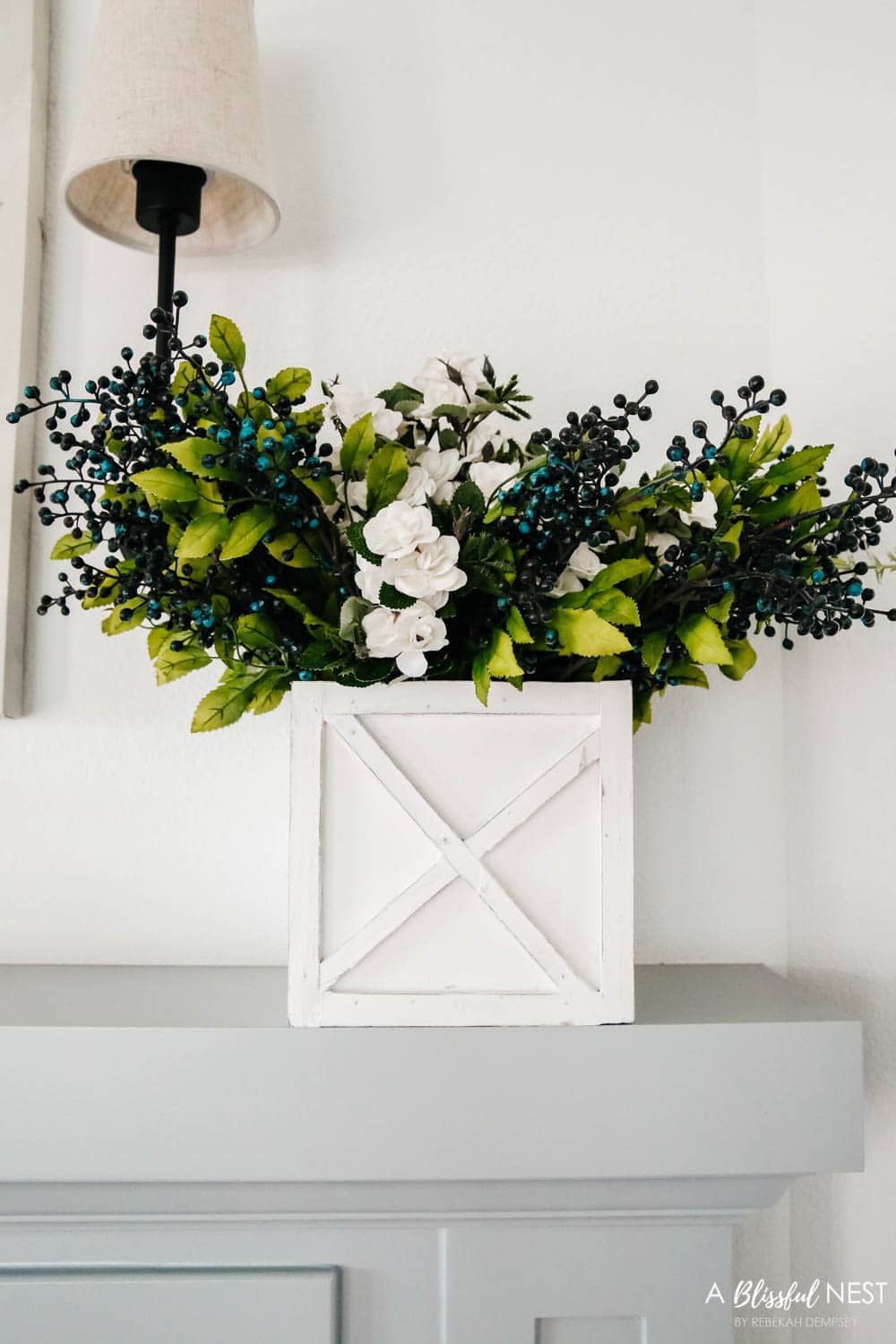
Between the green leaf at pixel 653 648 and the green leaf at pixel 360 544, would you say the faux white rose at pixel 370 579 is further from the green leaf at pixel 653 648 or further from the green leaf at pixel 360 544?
the green leaf at pixel 653 648

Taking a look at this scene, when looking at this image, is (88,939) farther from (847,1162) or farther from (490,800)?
(847,1162)

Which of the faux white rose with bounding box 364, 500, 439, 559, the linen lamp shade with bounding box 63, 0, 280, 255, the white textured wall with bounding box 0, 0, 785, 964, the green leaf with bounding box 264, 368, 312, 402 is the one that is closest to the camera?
the faux white rose with bounding box 364, 500, 439, 559

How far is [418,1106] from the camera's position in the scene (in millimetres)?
651

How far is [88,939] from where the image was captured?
3.02 ft

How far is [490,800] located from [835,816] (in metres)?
0.39

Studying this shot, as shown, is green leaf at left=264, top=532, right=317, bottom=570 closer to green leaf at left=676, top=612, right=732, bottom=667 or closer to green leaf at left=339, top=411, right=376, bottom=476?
green leaf at left=339, top=411, right=376, bottom=476

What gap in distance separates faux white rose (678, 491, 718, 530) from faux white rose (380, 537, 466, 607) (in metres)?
0.18

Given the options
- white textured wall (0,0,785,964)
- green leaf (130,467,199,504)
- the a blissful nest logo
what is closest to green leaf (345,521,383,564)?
green leaf (130,467,199,504)

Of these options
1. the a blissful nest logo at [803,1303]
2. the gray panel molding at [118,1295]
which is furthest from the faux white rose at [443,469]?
the a blissful nest logo at [803,1303]

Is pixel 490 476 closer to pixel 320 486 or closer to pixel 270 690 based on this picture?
pixel 320 486

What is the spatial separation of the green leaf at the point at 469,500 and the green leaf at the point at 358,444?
0.07 metres

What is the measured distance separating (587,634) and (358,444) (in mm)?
198

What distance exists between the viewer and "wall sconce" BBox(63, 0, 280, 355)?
0.82 metres

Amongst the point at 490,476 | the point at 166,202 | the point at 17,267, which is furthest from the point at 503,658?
the point at 17,267
